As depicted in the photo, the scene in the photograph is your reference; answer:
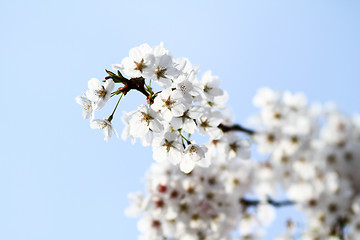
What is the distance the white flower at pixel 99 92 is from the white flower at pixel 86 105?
0.23 ft

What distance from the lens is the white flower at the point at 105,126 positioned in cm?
260

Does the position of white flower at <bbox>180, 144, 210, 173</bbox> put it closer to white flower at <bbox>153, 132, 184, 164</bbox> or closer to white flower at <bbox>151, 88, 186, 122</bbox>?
white flower at <bbox>153, 132, 184, 164</bbox>

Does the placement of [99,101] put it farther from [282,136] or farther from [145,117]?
[282,136]

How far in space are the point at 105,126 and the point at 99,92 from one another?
0.31m

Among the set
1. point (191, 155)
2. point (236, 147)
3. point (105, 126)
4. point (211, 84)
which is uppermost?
point (211, 84)

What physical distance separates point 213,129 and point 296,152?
5.17 m

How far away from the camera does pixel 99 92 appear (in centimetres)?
255

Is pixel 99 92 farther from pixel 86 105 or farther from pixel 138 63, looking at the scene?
pixel 138 63

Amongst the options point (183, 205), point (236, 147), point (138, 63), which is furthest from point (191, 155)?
point (183, 205)

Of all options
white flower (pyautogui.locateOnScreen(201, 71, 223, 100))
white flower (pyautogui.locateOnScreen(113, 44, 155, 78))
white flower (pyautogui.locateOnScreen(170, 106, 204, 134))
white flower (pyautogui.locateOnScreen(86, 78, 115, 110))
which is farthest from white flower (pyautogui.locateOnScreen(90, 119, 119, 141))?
white flower (pyautogui.locateOnScreen(201, 71, 223, 100))

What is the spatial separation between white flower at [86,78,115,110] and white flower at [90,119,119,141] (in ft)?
0.51

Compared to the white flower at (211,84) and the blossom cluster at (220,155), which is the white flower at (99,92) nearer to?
the blossom cluster at (220,155)

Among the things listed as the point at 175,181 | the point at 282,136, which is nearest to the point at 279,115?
the point at 282,136

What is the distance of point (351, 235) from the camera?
682cm
